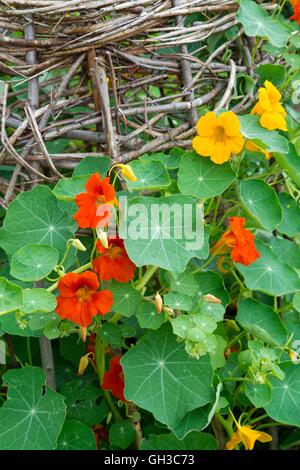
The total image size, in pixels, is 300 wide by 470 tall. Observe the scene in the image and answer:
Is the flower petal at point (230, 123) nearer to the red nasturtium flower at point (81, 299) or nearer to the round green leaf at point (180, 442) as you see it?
the red nasturtium flower at point (81, 299)

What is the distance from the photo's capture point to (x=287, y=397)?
1.38 meters

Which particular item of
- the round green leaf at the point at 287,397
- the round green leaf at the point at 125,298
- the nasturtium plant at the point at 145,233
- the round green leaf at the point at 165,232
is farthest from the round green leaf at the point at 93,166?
the round green leaf at the point at 287,397

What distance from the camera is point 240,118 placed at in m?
1.35

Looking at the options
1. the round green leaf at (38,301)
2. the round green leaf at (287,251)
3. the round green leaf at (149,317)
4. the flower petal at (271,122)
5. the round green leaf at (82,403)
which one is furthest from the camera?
the round green leaf at (287,251)

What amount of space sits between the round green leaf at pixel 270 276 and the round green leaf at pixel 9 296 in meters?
0.48

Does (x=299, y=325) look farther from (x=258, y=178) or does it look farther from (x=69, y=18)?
(x=69, y=18)

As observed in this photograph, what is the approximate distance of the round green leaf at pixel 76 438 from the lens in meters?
1.38

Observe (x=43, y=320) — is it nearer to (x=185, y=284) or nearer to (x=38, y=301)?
(x=38, y=301)

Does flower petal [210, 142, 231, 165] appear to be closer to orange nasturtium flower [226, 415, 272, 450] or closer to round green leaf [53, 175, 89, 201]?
round green leaf [53, 175, 89, 201]

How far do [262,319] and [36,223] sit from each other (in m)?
0.51

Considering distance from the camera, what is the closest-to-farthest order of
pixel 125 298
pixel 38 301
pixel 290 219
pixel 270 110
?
pixel 38 301 < pixel 125 298 < pixel 270 110 < pixel 290 219

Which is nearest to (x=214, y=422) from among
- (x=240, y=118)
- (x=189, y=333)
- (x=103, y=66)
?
(x=189, y=333)

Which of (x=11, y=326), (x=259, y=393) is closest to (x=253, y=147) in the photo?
(x=259, y=393)

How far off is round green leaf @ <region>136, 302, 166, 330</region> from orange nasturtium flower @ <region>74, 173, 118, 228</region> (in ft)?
0.59
